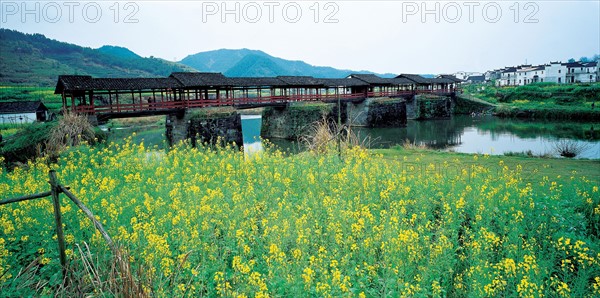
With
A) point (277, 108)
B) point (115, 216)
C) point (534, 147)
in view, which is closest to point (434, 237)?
point (115, 216)

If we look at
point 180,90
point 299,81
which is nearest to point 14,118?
point 180,90

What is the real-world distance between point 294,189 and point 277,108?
26.6 metres

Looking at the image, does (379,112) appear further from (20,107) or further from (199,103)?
(20,107)

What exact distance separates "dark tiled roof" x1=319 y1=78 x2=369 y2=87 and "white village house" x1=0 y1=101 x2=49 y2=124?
88.0ft

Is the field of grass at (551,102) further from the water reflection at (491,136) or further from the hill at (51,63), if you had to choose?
the hill at (51,63)

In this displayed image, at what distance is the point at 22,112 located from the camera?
118 feet

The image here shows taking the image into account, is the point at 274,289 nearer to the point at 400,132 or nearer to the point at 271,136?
the point at 271,136

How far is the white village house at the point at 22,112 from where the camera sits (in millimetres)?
35250

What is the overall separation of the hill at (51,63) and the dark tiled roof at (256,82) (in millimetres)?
52888

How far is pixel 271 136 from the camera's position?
3516cm

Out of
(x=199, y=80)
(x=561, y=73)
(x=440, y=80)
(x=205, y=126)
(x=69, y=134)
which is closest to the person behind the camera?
(x=69, y=134)

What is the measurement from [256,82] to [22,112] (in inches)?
929

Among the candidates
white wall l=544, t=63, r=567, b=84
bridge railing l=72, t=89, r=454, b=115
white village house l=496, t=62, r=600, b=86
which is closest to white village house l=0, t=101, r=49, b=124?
bridge railing l=72, t=89, r=454, b=115

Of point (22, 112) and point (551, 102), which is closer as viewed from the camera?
point (22, 112)
